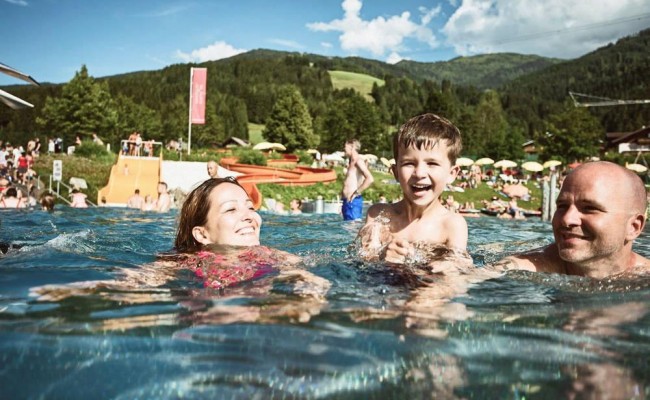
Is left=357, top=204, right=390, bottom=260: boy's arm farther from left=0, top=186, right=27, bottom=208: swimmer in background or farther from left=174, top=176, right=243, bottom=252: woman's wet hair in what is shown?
left=0, top=186, right=27, bottom=208: swimmer in background

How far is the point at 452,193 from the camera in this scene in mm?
32969

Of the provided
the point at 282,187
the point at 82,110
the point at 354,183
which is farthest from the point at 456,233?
the point at 82,110

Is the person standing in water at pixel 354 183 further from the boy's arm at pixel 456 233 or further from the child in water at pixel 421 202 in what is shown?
the boy's arm at pixel 456 233

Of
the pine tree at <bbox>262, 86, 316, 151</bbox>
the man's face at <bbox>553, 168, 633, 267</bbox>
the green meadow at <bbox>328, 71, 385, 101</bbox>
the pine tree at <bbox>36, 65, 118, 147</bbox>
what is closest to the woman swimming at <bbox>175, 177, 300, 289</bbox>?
the man's face at <bbox>553, 168, 633, 267</bbox>

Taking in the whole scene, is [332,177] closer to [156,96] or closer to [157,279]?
[157,279]

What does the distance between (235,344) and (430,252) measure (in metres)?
2.37

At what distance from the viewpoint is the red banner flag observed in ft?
123

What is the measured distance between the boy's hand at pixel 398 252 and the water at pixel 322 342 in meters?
0.62

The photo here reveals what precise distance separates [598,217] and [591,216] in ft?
0.11

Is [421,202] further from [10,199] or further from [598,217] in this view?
[10,199]

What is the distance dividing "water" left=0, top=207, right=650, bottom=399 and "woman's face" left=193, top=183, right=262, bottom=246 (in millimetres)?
870

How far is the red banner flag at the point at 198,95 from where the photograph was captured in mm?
37500

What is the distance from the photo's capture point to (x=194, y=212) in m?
3.98

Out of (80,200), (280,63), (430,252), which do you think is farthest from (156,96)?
(430,252)
